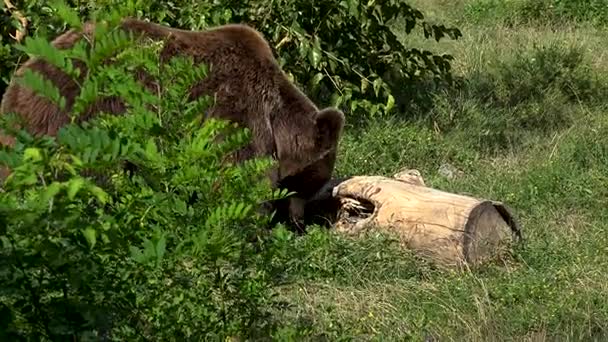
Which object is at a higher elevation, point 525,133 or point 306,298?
point 306,298

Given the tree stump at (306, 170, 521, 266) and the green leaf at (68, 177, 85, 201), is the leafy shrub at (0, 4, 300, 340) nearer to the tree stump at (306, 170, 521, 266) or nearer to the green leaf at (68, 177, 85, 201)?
the green leaf at (68, 177, 85, 201)

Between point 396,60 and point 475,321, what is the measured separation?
4.23 m

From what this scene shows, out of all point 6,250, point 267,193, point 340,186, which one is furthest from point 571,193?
point 6,250

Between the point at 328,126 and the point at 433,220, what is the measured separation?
108 centimetres

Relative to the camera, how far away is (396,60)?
Result: 9.58 meters

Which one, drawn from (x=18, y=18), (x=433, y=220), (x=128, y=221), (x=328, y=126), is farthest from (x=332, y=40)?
(x=128, y=221)

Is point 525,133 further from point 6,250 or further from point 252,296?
point 6,250

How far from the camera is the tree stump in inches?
261

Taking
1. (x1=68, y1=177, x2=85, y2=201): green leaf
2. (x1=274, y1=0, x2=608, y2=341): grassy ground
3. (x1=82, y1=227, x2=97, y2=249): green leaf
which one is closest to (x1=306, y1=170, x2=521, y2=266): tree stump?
(x1=274, y1=0, x2=608, y2=341): grassy ground

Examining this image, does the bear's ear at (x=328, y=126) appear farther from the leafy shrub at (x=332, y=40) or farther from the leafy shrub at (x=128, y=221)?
the leafy shrub at (x=128, y=221)

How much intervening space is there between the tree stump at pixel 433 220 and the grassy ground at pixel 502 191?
14 cm

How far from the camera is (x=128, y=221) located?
361cm

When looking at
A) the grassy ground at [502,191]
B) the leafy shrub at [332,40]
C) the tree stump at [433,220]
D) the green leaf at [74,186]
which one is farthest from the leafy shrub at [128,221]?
the leafy shrub at [332,40]

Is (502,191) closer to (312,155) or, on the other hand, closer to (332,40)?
(312,155)
